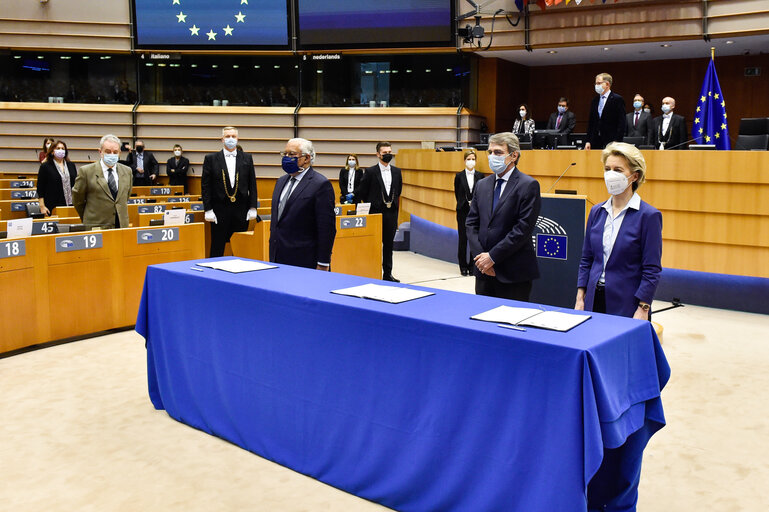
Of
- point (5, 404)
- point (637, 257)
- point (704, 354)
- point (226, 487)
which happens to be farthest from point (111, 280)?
point (704, 354)

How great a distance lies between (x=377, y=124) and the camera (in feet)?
45.9

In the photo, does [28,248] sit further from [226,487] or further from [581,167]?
[581,167]

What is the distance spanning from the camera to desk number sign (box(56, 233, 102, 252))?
5.28 meters

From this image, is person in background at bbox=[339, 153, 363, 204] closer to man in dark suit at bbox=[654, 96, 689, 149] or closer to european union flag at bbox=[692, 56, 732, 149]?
man in dark suit at bbox=[654, 96, 689, 149]

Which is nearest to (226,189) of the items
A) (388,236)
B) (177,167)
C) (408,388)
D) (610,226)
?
(388,236)

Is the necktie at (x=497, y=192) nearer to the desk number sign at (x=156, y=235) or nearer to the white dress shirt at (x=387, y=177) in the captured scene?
the desk number sign at (x=156, y=235)

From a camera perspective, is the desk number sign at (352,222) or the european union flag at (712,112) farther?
the european union flag at (712,112)

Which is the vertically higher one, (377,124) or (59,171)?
(377,124)

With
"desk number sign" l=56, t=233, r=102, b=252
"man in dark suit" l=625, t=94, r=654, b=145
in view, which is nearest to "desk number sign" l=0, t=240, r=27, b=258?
"desk number sign" l=56, t=233, r=102, b=252

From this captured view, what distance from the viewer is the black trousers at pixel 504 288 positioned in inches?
155

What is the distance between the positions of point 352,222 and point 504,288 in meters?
3.80

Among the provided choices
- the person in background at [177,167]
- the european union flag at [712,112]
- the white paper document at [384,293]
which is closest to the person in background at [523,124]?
the european union flag at [712,112]

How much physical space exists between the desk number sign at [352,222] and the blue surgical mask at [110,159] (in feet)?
7.68

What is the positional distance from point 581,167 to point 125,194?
173 inches
